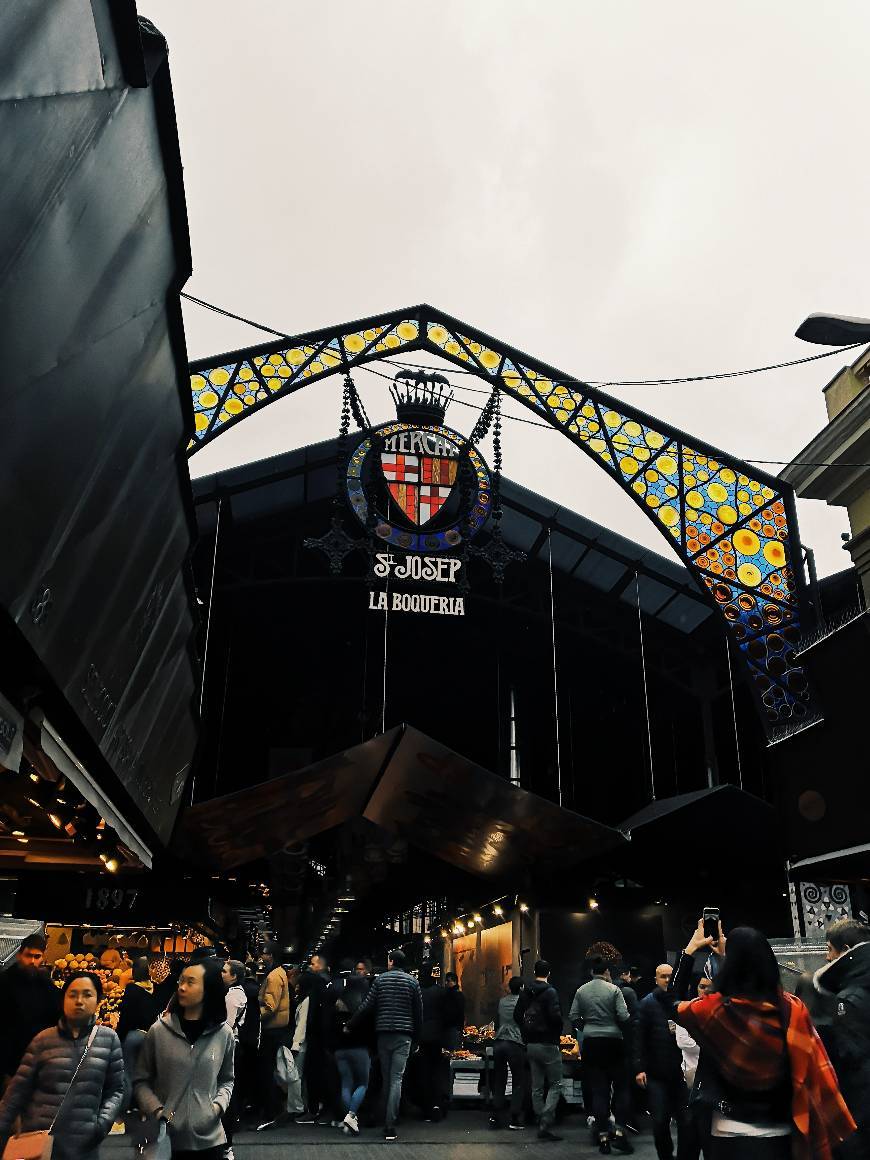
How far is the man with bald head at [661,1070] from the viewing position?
657 centimetres

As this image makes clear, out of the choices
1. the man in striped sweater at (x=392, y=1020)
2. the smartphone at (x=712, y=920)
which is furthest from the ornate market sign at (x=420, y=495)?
the smartphone at (x=712, y=920)

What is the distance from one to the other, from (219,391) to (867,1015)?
1211 centimetres

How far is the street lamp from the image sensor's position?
1068cm

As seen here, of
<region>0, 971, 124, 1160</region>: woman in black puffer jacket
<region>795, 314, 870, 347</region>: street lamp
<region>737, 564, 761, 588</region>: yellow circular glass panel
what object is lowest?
<region>0, 971, 124, 1160</region>: woman in black puffer jacket

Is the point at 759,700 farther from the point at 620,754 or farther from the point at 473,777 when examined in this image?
the point at 620,754

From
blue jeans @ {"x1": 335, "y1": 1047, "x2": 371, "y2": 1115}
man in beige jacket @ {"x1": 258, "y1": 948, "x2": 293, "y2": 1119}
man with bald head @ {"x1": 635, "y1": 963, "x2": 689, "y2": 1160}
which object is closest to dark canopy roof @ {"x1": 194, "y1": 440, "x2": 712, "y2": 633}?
man in beige jacket @ {"x1": 258, "y1": 948, "x2": 293, "y2": 1119}

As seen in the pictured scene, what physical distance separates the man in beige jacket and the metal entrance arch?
23.3ft

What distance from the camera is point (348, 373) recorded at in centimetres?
1441

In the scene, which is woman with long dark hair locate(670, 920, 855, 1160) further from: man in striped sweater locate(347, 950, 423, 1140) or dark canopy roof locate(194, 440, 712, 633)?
dark canopy roof locate(194, 440, 712, 633)

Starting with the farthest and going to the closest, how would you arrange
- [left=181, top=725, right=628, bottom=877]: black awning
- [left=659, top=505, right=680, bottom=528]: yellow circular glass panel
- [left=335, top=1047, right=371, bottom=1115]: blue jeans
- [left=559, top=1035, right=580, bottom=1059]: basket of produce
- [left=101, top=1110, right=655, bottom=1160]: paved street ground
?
[left=659, top=505, right=680, bottom=528]: yellow circular glass panel → [left=181, top=725, right=628, bottom=877]: black awning → [left=559, top=1035, right=580, bottom=1059]: basket of produce → [left=335, top=1047, right=371, bottom=1115]: blue jeans → [left=101, top=1110, right=655, bottom=1160]: paved street ground

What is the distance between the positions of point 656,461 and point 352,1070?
368 inches

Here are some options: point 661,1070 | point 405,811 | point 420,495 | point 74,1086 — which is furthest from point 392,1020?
point 420,495

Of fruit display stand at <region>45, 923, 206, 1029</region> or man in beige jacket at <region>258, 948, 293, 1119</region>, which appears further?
fruit display stand at <region>45, 923, 206, 1029</region>

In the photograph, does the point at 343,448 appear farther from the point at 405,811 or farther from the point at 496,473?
the point at 405,811
